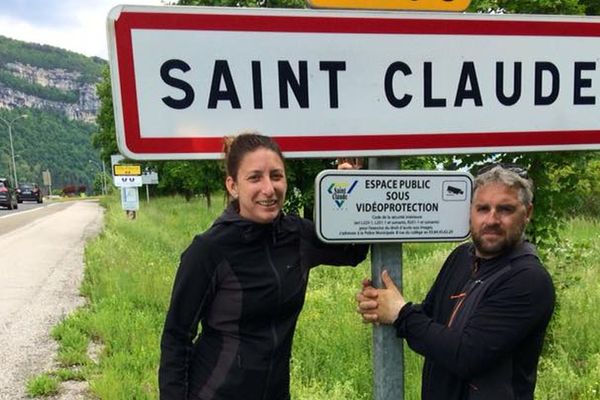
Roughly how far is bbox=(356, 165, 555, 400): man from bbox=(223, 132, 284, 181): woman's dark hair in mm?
525

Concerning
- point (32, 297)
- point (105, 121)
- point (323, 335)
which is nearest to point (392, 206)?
point (323, 335)

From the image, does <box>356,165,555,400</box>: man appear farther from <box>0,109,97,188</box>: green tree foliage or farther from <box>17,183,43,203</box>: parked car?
<box>0,109,97,188</box>: green tree foliage

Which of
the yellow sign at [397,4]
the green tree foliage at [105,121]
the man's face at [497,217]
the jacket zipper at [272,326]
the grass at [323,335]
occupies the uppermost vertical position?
the green tree foliage at [105,121]

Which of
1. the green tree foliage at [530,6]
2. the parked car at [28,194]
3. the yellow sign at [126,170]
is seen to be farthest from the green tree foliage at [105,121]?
the green tree foliage at [530,6]

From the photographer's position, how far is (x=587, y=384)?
10.7ft

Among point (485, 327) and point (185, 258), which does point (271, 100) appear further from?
point (485, 327)

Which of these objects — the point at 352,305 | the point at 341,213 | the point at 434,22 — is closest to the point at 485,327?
the point at 341,213

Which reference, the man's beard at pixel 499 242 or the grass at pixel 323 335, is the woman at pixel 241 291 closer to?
the man's beard at pixel 499 242

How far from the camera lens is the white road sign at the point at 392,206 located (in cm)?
142

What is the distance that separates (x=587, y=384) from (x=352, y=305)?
2.45 meters

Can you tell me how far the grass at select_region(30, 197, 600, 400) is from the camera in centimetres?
344

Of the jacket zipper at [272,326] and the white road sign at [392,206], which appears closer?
the white road sign at [392,206]

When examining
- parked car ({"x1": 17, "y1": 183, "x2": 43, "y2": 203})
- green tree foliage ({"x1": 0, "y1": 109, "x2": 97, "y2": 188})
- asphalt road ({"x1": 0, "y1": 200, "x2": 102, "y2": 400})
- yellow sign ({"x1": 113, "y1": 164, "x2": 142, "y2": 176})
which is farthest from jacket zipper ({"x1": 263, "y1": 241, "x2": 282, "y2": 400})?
green tree foliage ({"x1": 0, "y1": 109, "x2": 97, "y2": 188})

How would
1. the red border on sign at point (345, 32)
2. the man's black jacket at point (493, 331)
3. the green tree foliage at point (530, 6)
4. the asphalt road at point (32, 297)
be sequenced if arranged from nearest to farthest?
the red border on sign at point (345, 32), the man's black jacket at point (493, 331), the green tree foliage at point (530, 6), the asphalt road at point (32, 297)
